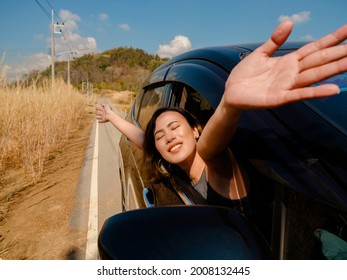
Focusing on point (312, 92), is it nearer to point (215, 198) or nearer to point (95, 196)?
point (215, 198)

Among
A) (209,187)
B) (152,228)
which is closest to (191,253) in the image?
(152,228)

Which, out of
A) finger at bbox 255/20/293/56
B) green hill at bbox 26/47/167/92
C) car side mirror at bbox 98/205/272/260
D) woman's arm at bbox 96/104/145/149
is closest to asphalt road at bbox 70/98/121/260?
woman's arm at bbox 96/104/145/149

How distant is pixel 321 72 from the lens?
3.14 ft

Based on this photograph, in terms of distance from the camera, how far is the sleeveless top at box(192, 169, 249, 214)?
1371 mm

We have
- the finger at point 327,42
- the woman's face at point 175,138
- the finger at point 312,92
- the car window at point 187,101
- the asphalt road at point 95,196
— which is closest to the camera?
the finger at point 312,92

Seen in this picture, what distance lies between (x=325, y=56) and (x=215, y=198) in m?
0.79

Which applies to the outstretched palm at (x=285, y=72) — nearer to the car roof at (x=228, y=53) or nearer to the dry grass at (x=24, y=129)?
the car roof at (x=228, y=53)

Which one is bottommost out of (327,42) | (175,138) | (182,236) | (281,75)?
(182,236)

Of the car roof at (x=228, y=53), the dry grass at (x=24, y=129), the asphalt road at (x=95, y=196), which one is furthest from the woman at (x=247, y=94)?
the dry grass at (x=24, y=129)

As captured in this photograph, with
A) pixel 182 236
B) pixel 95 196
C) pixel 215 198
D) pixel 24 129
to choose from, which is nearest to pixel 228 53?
pixel 215 198

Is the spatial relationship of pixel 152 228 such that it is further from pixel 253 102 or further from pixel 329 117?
pixel 329 117

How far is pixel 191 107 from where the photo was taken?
216cm

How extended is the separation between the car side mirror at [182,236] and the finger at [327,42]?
581 mm

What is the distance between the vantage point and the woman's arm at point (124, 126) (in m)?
2.72
